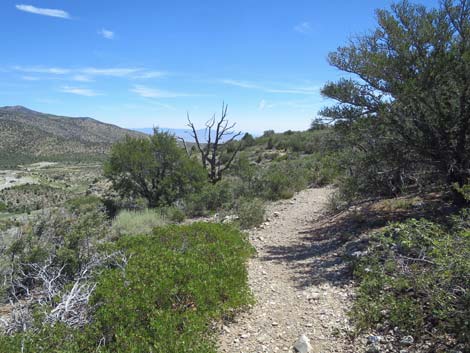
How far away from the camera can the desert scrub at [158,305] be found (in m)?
3.48

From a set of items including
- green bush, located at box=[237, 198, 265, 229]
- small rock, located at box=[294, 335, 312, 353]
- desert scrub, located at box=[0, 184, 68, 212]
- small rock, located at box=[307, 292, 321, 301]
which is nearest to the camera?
small rock, located at box=[294, 335, 312, 353]

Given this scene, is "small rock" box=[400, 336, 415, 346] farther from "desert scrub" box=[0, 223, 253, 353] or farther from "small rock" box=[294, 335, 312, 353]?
"desert scrub" box=[0, 223, 253, 353]

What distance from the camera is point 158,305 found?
4.27 m

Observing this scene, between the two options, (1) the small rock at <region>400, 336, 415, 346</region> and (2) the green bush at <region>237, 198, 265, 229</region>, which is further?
(2) the green bush at <region>237, 198, 265, 229</region>

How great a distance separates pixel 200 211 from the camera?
44.5 ft

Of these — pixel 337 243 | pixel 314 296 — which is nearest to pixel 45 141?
pixel 337 243

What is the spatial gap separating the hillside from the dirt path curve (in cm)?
→ 4576

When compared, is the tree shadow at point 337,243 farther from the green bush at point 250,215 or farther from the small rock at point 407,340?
the small rock at point 407,340

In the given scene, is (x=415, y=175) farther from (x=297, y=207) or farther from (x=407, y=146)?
(x=297, y=207)

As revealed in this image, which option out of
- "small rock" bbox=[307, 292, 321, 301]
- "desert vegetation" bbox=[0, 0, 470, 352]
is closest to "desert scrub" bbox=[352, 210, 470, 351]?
"desert vegetation" bbox=[0, 0, 470, 352]

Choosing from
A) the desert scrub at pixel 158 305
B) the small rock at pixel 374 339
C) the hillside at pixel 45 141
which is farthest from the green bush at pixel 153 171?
the hillside at pixel 45 141

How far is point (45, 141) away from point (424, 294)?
230ft

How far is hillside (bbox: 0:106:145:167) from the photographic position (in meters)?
57.2

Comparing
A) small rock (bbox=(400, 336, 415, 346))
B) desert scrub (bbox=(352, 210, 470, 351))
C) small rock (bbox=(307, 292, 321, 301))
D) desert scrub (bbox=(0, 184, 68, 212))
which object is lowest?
desert scrub (bbox=(0, 184, 68, 212))
